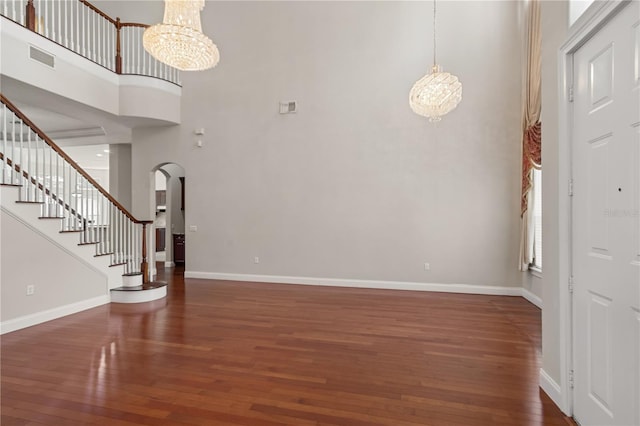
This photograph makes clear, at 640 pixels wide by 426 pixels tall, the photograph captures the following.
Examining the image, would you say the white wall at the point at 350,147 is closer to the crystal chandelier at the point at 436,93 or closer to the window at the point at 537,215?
the window at the point at 537,215

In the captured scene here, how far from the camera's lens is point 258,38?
698cm

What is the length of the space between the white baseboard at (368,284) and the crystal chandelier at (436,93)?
2987mm

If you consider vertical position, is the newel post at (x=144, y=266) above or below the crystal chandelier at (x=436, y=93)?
below

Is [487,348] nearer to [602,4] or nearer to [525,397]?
[525,397]

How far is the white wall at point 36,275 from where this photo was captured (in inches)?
155

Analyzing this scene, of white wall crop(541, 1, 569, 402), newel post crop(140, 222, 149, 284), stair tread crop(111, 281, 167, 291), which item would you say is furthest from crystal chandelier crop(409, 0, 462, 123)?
stair tread crop(111, 281, 167, 291)

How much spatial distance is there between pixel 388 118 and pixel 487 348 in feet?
14.0

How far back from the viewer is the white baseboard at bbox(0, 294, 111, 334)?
3.94 meters

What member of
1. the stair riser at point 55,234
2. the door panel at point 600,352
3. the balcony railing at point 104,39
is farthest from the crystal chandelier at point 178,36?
the door panel at point 600,352

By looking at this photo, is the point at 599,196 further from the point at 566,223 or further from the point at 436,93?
the point at 436,93

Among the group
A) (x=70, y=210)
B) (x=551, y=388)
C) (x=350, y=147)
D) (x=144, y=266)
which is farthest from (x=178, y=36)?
(x=551, y=388)

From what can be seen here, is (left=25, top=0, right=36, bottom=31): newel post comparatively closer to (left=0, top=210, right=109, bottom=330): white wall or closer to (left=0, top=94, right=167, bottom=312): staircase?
(left=0, top=94, right=167, bottom=312): staircase

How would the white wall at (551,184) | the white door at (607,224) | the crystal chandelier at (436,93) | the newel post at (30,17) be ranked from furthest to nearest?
1. the newel post at (30,17)
2. the crystal chandelier at (436,93)
3. the white wall at (551,184)
4. the white door at (607,224)

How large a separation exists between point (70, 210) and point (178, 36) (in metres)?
2.98
